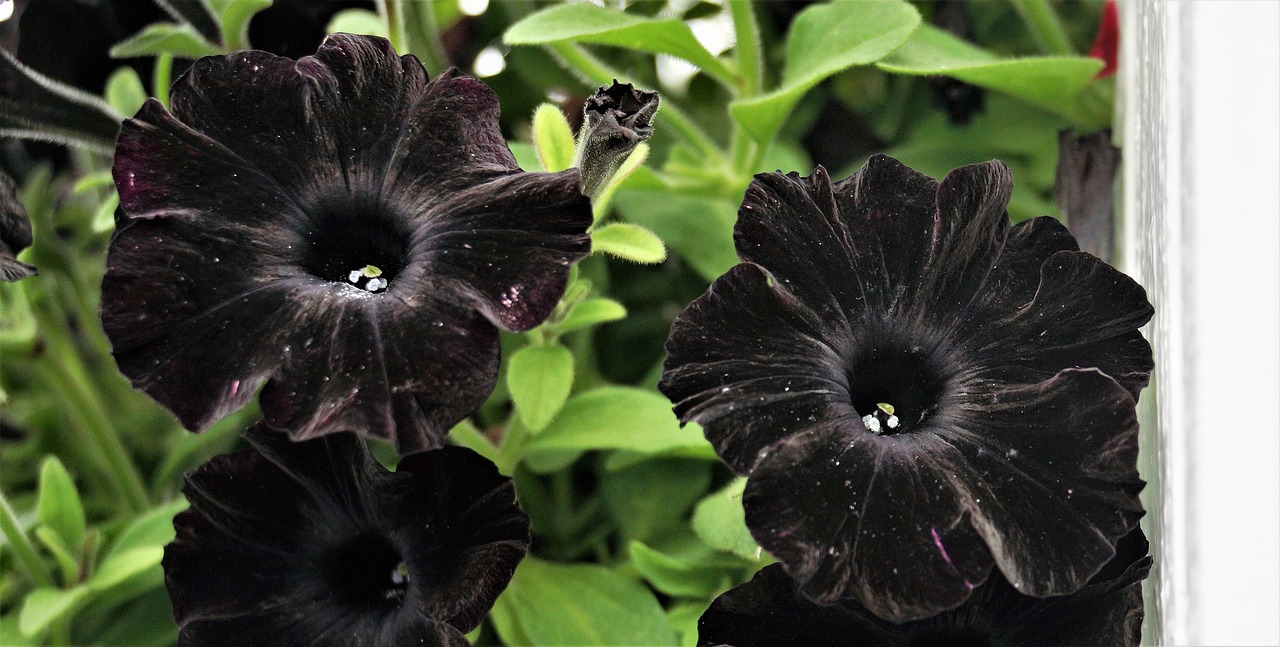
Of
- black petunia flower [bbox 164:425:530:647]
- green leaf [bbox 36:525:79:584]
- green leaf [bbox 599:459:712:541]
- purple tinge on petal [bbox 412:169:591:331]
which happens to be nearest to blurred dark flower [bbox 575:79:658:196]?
purple tinge on petal [bbox 412:169:591:331]

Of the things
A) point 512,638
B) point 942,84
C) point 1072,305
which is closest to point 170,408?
point 512,638

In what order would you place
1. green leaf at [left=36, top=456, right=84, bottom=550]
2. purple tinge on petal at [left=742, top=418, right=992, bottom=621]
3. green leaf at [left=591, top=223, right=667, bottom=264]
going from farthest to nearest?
green leaf at [left=36, top=456, right=84, bottom=550] → green leaf at [left=591, top=223, right=667, bottom=264] → purple tinge on petal at [left=742, top=418, right=992, bottom=621]

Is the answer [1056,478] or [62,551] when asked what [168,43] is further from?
[1056,478]

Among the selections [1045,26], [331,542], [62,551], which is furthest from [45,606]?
[1045,26]

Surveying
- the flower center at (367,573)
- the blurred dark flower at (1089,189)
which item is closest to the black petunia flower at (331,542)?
the flower center at (367,573)

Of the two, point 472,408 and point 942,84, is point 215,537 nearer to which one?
point 472,408

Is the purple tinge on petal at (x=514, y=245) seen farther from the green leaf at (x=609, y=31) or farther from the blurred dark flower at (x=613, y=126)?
the green leaf at (x=609, y=31)

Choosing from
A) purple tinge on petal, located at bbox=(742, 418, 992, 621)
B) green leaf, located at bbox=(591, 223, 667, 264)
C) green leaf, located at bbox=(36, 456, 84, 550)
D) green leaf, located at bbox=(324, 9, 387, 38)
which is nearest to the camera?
purple tinge on petal, located at bbox=(742, 418, 992, 621)

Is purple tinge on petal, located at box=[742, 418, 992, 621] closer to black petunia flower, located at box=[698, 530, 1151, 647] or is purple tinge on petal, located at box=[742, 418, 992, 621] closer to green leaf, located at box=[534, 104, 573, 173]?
black petunia flower, located at box=[698, 530, 1151, 647]
